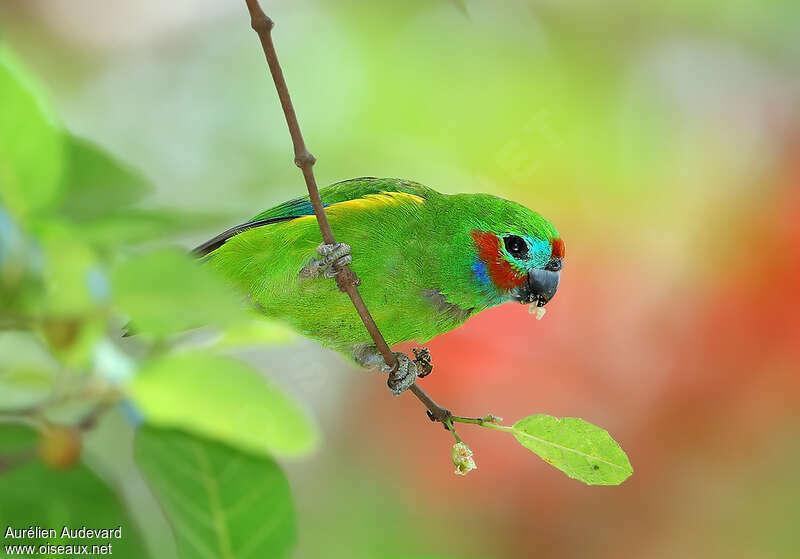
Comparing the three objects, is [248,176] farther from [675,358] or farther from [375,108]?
[675,358]

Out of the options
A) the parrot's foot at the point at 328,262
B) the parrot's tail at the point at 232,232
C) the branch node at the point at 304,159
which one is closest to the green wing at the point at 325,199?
the parrot's tail at the point at 232,232

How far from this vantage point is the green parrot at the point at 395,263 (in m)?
2.63

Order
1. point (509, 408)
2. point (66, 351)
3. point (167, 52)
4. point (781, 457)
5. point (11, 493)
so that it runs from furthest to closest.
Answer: point (167, 52)
point (781, 457)
point (509, 408)
point (11, 493)
point (66, 351)

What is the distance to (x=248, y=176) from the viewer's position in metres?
4.82

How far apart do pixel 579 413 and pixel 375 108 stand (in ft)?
7.13

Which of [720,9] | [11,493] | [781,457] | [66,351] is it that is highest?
[720,9]

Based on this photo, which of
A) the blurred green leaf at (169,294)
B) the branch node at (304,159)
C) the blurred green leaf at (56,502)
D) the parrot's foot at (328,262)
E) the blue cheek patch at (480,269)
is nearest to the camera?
the blurred green leaf at (169,294)

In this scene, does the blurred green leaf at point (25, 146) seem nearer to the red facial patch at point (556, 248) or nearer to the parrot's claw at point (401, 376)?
the parrot's claw at point (401, 376)

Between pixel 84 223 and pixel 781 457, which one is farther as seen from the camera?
pixel 781 457

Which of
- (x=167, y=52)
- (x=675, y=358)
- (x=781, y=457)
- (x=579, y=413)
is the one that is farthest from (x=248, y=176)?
(x=781, y=457)

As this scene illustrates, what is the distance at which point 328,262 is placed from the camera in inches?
96.0

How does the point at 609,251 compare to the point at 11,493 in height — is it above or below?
below

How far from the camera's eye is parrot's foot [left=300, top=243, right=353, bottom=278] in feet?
7.89

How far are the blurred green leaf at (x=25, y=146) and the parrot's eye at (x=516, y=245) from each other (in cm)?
216
